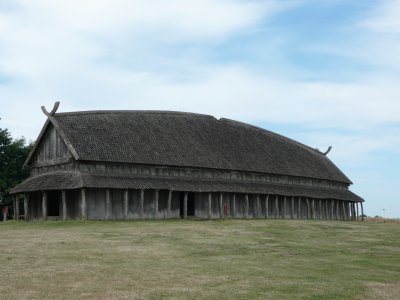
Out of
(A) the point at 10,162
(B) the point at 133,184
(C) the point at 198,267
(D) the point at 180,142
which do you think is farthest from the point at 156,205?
(C) the point at 198,267

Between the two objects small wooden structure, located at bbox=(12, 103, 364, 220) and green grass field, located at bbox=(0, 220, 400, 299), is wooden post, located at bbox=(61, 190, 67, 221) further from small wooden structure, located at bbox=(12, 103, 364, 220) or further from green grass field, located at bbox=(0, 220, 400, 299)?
green grass field, located at bbox=(0, 220, 400, 299)

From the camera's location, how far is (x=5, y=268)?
15.0m

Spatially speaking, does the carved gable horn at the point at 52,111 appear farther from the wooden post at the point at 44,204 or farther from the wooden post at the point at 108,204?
the wooden post at the point at 108,204

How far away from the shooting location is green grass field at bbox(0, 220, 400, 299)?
1233cm

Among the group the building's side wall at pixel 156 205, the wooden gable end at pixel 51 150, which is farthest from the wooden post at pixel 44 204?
the wooden gable end at pixel 51 150

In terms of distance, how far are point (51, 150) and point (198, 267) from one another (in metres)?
28.6

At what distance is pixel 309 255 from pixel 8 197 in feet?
130

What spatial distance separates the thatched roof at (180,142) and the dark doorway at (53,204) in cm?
487

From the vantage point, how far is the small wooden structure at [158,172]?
39219mm

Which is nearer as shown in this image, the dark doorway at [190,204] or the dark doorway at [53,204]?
the dark doorway at [53,204]

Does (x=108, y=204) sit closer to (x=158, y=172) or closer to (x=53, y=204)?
(x=158, y=172)

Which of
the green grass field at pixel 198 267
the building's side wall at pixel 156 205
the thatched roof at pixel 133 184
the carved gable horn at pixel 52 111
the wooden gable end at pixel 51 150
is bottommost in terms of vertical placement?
the green grass field at pixel 198 267

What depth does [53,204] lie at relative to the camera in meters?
42.2

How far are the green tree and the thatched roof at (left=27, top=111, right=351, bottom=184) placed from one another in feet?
43.2
